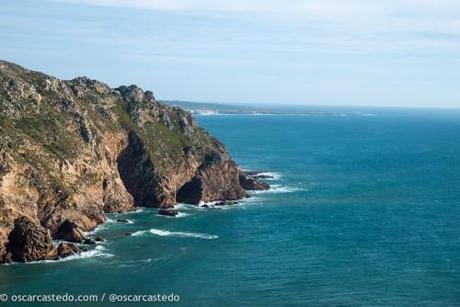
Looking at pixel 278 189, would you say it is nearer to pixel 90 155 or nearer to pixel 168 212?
pixel 168 212

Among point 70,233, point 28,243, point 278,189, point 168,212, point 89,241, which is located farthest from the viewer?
point 278,189

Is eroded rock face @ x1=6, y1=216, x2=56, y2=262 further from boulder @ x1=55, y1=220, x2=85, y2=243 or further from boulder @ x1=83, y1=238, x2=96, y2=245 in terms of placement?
boulder @ x1=83, y1=238, x2=96, y2=245

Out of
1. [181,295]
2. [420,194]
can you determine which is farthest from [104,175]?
[420,194]

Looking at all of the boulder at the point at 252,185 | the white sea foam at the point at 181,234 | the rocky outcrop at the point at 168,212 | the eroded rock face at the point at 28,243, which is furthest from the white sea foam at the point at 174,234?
the boulder at the point at 252,185

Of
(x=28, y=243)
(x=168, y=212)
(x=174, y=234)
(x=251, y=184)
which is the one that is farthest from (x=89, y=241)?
(x=251, y=184)

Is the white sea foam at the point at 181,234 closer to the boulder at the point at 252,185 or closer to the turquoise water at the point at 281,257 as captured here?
the turquoise water at the point at 281,257
